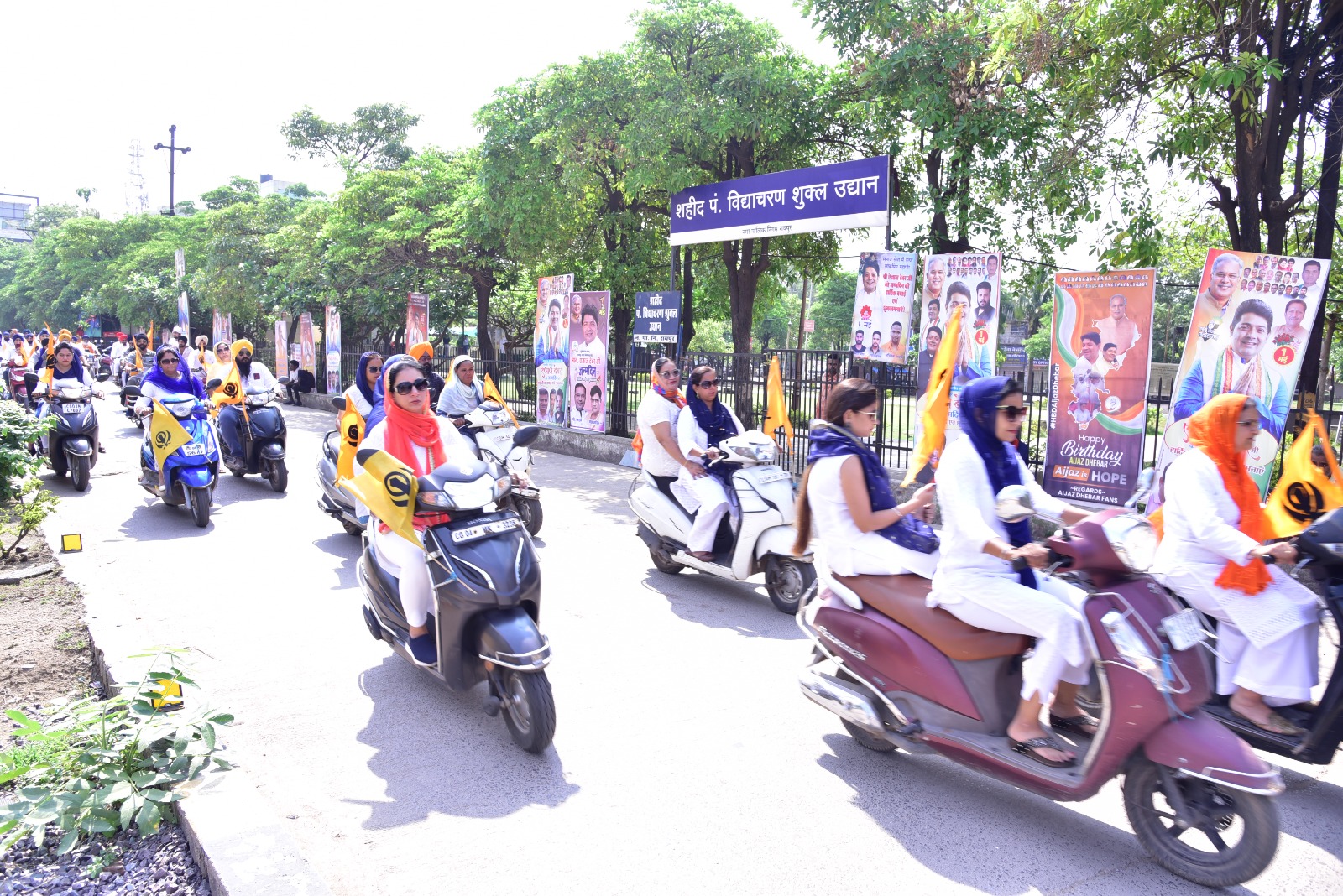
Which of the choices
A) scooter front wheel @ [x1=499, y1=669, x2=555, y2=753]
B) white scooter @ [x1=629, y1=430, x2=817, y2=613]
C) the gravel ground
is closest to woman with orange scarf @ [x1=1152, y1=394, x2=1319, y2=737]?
white scooter @ [x1=629, y1=430, x2=817, y2=613]

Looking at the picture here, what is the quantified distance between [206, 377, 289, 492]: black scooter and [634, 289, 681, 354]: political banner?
5014mm

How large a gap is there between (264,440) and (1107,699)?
9.86 metres

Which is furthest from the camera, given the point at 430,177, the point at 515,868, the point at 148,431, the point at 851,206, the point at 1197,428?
the point at 430,177

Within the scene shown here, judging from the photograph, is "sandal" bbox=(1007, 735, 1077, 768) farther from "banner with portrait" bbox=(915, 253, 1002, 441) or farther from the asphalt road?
"banner with portrait" bbox=(915, 253, 1002, 441)

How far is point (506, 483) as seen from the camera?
4391 mm

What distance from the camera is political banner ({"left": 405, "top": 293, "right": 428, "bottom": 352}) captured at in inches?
770

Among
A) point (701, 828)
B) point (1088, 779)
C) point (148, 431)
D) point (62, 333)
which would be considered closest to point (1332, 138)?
point (1088, 779)

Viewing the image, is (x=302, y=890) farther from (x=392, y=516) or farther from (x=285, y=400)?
(x=285, y=400)

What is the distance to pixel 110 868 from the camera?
3.08m

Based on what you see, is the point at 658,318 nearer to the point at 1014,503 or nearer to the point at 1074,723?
→ the point at 1074,723

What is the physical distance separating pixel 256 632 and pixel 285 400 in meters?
22.9

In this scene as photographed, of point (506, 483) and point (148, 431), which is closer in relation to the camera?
point (506, 483)

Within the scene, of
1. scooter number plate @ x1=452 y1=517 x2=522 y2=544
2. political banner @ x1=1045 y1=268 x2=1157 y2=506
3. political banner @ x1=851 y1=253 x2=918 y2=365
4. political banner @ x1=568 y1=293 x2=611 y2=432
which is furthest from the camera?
political banner @ x1=568 y1=293 x2=611 y2=432

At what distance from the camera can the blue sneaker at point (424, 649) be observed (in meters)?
4.38
